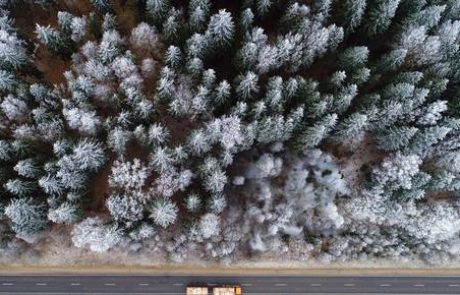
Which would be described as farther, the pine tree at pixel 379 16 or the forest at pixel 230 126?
the pine tree at pixel 379 16

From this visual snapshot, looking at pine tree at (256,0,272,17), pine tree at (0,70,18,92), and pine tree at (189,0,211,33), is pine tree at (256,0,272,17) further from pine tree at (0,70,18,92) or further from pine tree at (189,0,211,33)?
pine tree at (0,70,18,92)

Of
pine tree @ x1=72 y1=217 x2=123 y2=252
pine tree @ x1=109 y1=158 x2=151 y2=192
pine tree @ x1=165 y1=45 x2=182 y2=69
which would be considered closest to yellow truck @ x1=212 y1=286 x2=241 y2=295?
pine tree @ x1=72 y1=217 x2=123 y2=252

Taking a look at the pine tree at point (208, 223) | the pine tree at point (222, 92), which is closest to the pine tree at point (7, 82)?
the pine tree at point (222, 92)

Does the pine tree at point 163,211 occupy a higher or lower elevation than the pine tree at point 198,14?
lower

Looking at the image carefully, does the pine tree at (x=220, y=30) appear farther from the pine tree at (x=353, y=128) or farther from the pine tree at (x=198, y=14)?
the pine tree at (x=353, y=128)

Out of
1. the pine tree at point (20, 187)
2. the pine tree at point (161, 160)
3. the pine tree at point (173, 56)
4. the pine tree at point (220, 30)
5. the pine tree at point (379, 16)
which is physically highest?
the pine tree at point (379, 16)

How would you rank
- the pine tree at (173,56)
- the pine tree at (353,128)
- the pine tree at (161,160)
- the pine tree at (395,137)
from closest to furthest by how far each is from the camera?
the pine tree at (161,160)
the pine tree at (173,56)
the pine tree at (353,128)
the pine tree at (395,137)

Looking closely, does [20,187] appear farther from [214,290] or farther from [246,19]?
[246,19]

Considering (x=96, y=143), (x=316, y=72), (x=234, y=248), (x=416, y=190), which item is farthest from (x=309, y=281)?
(x=96, y=143)
